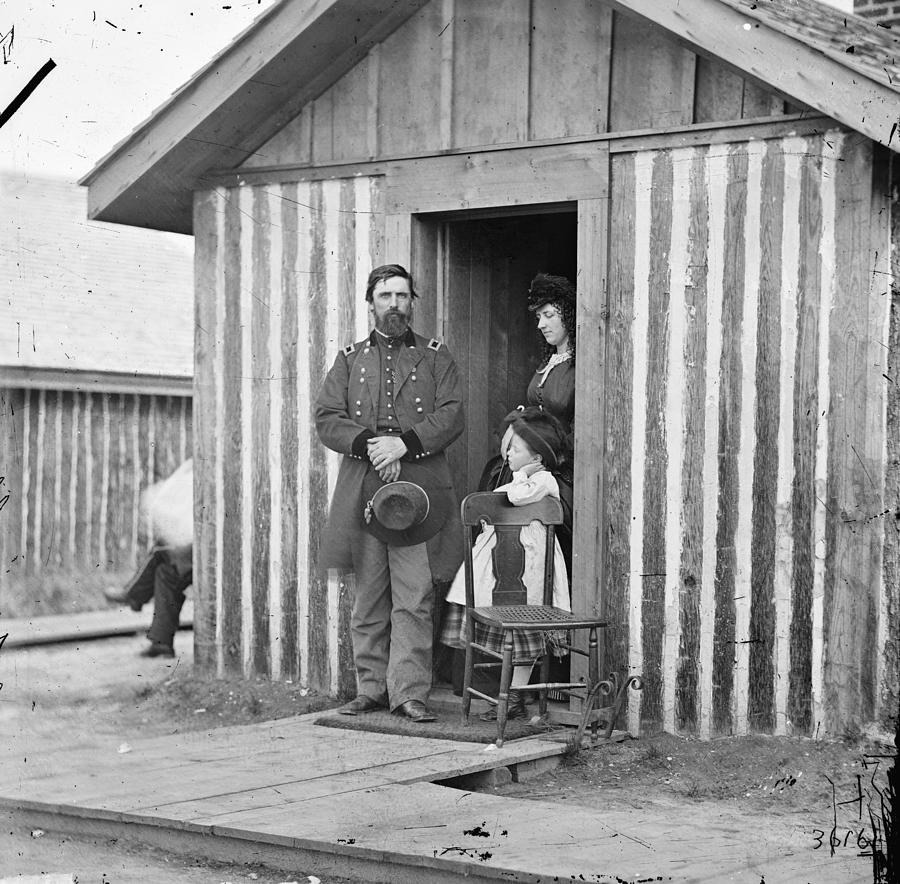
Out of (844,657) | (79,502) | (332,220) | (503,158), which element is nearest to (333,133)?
(332,220)

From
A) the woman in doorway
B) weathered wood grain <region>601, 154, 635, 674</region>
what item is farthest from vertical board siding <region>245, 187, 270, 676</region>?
weathered wood grain <region>601, 154, 635, 674</region>

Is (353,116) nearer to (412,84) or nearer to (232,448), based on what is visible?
(412,84)

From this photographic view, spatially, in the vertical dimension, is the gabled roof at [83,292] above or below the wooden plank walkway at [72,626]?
above

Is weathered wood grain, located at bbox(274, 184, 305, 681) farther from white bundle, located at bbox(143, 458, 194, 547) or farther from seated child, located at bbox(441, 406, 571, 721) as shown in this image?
white bundle, located at bbox(143, 458, 194, 547)

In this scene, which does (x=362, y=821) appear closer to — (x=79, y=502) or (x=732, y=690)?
(x=732, y=690)

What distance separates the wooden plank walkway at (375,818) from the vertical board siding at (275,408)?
1.39 m

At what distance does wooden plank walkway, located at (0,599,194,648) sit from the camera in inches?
547

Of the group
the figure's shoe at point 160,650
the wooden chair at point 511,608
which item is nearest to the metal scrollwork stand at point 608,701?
the wooden chair at point 511,608

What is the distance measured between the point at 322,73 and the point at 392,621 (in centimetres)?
309

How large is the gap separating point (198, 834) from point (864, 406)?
Result: 11.5 feet

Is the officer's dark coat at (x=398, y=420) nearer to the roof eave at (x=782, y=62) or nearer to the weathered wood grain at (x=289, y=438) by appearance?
the weathered wood grain at (x=289, y=438)

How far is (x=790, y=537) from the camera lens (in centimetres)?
720

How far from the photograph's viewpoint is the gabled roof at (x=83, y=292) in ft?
50.5

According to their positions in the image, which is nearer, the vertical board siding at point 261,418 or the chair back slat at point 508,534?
the chair back slat at point 508,534
